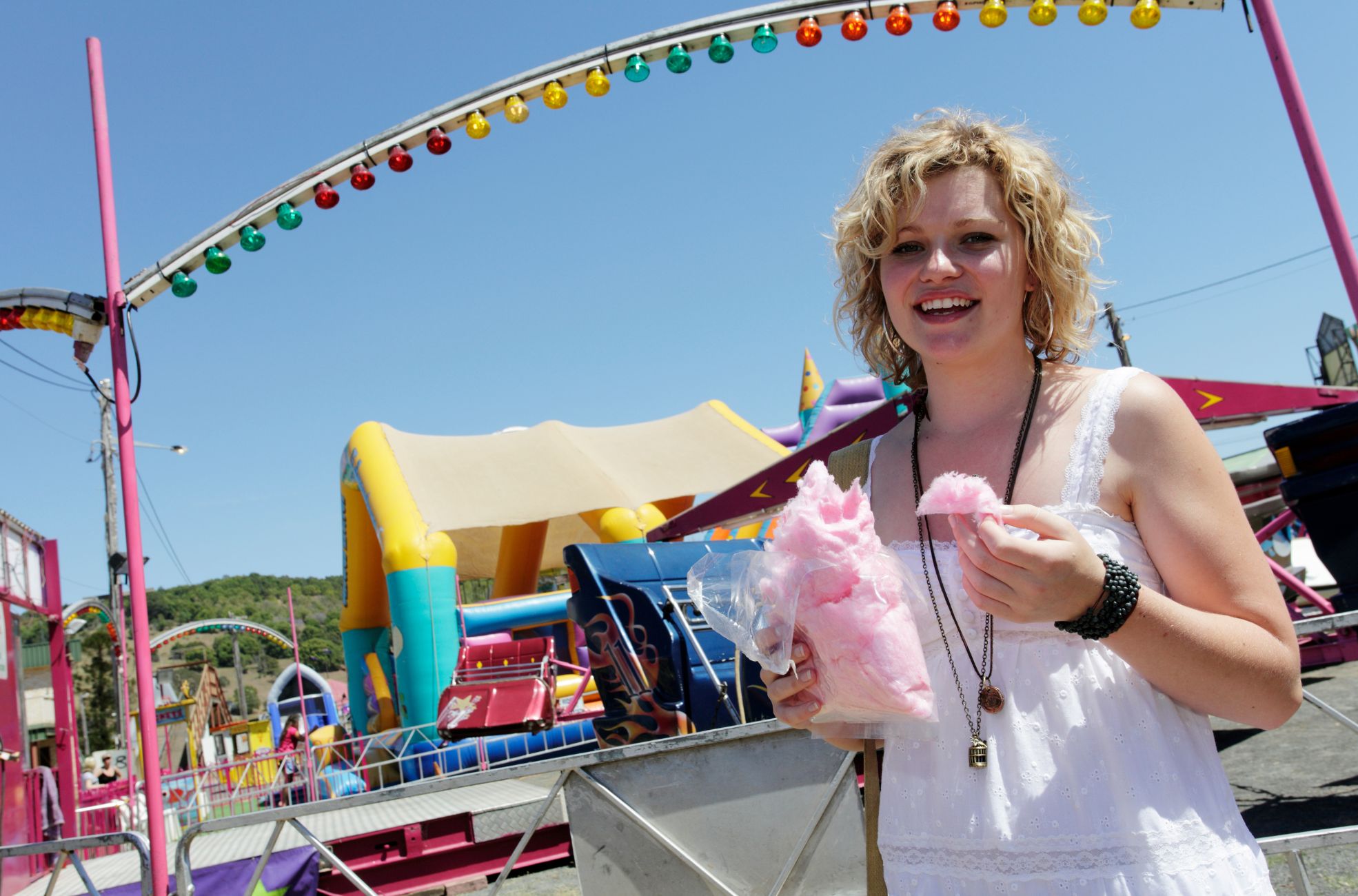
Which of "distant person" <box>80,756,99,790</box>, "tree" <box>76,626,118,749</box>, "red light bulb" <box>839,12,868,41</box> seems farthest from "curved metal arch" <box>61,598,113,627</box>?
"tree" <box>76,626,118,749</box>

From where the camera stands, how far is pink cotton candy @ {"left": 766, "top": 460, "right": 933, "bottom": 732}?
1277mm

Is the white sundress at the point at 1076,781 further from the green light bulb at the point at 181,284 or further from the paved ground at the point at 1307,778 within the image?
the green light bulb at the point at 181,284

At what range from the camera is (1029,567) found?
102cm

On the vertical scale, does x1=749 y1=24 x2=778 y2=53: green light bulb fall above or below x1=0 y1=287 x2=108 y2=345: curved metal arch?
above

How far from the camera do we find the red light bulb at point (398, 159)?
478cm

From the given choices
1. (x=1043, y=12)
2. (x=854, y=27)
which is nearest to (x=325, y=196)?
(x=854, y=27)

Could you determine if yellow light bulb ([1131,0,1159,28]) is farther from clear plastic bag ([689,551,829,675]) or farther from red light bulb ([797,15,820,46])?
clear plastic bag ([689,551,829,675])

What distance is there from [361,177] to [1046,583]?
4.51 metres

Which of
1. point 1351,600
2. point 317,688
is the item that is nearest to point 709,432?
point 1351,600

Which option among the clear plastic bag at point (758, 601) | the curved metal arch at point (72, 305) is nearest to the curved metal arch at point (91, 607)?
the curved metal arch at point (72, 305)

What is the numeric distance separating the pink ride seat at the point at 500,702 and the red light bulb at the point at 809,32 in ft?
21.9

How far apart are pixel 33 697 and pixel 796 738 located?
19174 millimetres

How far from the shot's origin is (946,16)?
4641 mm

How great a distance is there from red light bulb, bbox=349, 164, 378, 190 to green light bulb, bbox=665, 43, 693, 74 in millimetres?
1610
